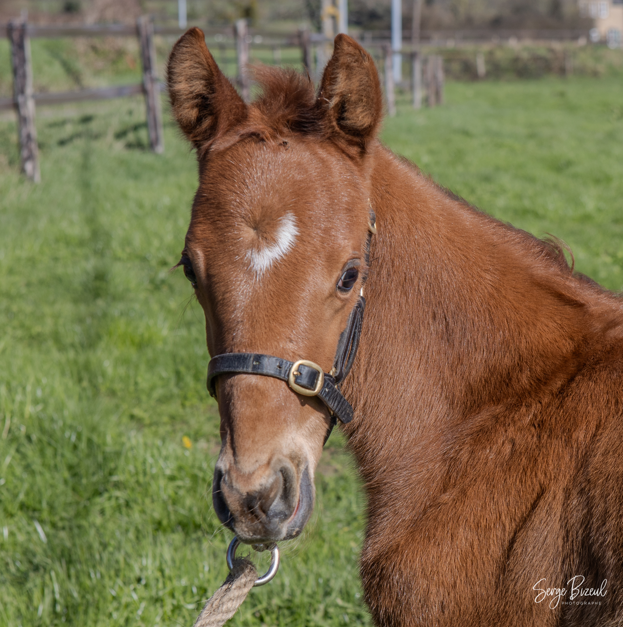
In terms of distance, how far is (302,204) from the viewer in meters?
1.70

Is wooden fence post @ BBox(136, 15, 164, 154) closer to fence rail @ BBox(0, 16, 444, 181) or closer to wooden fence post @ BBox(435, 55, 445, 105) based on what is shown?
fence rail @ BBox(0, 16, 444, 181)

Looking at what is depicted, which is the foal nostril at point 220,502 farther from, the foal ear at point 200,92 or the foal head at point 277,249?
the foal ear at point 200,92

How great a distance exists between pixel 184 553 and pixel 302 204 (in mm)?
1702

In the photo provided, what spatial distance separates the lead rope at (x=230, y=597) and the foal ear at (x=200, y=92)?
130 centimetres

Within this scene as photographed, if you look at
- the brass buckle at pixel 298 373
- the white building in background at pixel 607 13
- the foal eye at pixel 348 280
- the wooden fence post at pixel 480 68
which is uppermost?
the white building in background at pixel 607 13

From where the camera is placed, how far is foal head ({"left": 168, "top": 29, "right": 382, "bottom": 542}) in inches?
62.1

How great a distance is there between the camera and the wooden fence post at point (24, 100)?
833cm

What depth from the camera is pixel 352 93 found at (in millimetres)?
1774

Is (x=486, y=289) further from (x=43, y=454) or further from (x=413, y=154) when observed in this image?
(x=413, y=154)

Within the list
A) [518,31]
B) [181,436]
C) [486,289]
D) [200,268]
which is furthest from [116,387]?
[518,31]

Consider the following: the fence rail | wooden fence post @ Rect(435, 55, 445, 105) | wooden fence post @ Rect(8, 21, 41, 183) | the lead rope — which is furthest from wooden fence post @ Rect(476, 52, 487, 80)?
the lead rope

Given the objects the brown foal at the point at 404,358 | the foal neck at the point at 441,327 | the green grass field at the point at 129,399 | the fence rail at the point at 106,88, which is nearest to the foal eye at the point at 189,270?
the brown foal at the point at 404,358

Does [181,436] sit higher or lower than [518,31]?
A: lower

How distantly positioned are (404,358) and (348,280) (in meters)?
0.34
